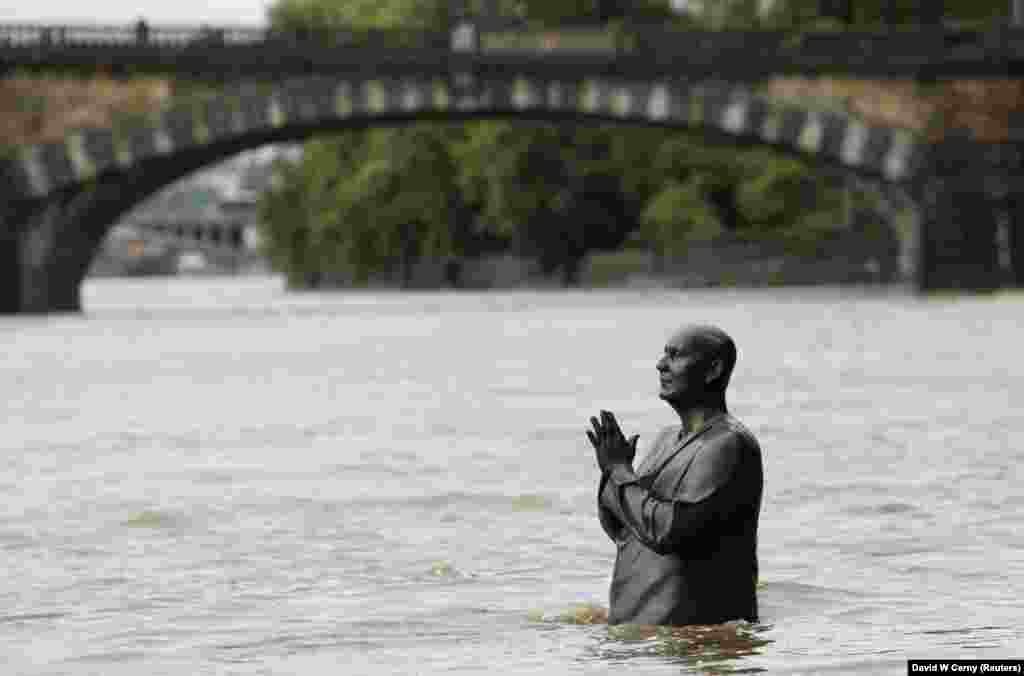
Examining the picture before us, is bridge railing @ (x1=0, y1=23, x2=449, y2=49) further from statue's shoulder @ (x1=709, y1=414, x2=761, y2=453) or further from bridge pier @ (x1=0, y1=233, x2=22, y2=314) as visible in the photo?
statue's shoulder @ (x1=709, y1=414, x2=761, y2=453)

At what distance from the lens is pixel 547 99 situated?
52.7 metres

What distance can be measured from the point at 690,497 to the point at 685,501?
0.02 m

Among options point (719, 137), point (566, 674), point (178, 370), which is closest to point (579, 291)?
point (719, 137)

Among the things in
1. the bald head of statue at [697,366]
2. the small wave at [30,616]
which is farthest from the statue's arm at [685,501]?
the small wave at [30,616]

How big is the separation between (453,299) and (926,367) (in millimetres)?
39695

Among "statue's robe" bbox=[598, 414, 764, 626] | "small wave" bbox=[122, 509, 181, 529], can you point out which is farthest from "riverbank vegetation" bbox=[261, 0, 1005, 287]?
"statue's robe" bbox=[598, 414, 764, 626]

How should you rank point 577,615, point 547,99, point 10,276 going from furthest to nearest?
point 547,99 < point 10,276 < point 577,615

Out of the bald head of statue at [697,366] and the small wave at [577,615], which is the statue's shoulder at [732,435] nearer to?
the bald head of statue at [697,366]

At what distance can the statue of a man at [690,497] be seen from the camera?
25.3 feet

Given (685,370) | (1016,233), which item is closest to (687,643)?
(685,370)

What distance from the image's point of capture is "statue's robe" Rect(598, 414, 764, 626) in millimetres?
7719

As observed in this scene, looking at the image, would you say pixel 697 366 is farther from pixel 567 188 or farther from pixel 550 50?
pixel 567 188

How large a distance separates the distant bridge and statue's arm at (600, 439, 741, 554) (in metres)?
44.4

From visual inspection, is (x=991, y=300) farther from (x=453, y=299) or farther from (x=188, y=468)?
(x=188, y=468)
